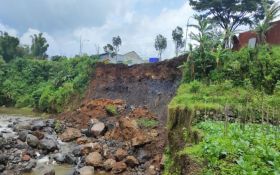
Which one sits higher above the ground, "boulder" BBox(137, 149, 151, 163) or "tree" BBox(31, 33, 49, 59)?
"tree" BBox(31, 33, 49, 59)

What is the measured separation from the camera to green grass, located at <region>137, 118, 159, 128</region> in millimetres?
24575

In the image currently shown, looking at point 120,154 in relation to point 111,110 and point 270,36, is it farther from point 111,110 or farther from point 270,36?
point 270,36

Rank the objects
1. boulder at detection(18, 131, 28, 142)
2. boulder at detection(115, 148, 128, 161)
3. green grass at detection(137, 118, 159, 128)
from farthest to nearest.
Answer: green grass at detection(137, 118, 159, 128), boulder at detection(18, 131, 28, 142), boulder at detection(115, 148, 128, 161)

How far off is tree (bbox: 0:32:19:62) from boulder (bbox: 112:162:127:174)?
46.7 metres

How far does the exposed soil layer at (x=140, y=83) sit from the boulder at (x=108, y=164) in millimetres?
8560

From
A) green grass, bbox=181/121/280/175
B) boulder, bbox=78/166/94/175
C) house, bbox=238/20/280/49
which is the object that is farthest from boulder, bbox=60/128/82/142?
green grass, bbox=181/121/280/175

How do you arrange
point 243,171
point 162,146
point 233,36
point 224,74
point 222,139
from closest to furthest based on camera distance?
point 243,171, point 222,139, point 162,146, point 224,74, point 233,36

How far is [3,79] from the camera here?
51812 millimetres

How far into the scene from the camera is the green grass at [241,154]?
23.4 ft

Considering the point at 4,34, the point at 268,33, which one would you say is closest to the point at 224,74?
the point at 268,33

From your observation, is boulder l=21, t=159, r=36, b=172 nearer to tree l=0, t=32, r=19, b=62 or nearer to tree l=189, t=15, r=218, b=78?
Result: tree l=189, t=15, r=218, b=78

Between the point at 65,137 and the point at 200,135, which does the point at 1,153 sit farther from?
the point at 200,135

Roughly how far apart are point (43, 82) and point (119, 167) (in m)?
36.3

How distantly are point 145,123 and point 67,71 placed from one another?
22.3 m
